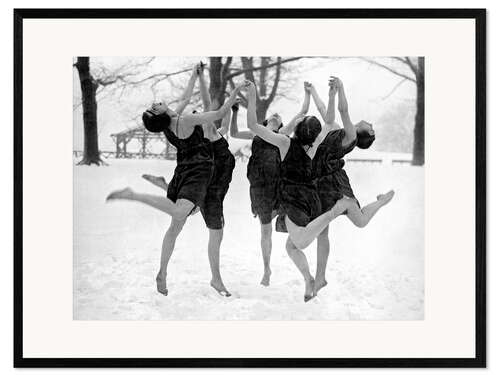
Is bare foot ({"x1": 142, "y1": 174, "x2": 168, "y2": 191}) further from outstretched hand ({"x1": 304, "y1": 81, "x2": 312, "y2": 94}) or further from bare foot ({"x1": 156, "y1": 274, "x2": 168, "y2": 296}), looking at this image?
outstretched hand ({"x1": 304, "y1": 81, "x2": 312, "y2": 94})

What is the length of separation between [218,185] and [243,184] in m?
0.15

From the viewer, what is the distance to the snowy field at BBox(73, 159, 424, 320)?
3324 mm

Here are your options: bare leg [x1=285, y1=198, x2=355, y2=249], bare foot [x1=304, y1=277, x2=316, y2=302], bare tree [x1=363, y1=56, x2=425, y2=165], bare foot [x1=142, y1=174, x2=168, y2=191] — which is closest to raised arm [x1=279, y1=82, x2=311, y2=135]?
bare tree [x1=363, y1=56, x2=425, y2=165]

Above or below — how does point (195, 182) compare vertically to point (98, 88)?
below

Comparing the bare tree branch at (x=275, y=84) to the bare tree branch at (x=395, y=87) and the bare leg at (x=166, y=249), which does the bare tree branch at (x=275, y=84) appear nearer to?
the bare tree branch at (x=395, y=87)

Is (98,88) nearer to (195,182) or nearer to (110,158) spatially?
(110,158)

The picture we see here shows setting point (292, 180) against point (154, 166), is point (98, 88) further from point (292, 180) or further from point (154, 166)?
point (292, 180)

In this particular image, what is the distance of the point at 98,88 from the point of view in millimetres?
3377

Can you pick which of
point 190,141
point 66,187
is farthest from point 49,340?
point 190,141

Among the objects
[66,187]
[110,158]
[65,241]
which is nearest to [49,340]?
[65,241]

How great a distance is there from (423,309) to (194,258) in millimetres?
1371

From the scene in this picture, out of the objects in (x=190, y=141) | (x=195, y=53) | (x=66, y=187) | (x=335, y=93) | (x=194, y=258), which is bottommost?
(x=194, y=258)

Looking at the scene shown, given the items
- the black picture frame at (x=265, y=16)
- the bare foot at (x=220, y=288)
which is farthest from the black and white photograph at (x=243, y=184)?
the black picture frame at (x=265, y=16)

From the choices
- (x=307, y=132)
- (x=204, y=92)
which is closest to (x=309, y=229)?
(x=307, y=132)
